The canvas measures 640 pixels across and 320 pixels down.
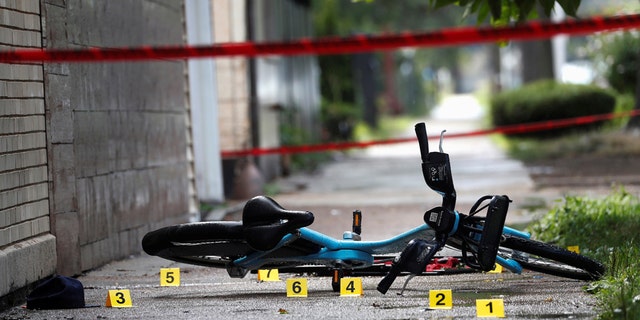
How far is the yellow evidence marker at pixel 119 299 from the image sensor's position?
7.14m

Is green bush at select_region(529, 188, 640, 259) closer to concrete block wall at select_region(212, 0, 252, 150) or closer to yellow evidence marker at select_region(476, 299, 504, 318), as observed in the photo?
yellow evidence marker at select_region(476, 299, 504, 318)

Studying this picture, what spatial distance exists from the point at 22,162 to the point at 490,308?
3.10m

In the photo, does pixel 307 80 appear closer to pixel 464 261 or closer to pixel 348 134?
pixel 348 134

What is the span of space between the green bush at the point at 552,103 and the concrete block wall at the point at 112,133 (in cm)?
1510

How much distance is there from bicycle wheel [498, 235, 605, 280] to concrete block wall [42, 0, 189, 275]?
9.86 feet

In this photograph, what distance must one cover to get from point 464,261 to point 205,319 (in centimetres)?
154

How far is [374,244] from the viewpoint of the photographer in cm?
726

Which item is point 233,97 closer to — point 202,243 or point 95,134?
point 95,134

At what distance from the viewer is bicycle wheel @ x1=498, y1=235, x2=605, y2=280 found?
23.7 feet

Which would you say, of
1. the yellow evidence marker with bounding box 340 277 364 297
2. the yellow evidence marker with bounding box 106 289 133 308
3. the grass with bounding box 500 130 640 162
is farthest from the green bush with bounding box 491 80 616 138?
the yellow evidence marker with bounding box 106 289 133 308

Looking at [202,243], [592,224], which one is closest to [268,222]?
[202,243]

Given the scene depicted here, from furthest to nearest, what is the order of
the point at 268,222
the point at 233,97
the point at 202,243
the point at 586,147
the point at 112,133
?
the point at 586,147
the point at 233,97
the point at 112,133
the point at 202,243
the point at 268,222

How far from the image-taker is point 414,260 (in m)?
6.83

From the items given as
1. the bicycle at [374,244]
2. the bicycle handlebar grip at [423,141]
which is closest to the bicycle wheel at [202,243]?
the bicycle at [374,244]
